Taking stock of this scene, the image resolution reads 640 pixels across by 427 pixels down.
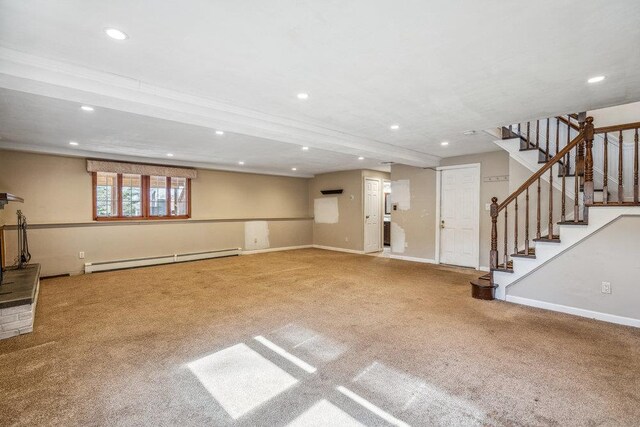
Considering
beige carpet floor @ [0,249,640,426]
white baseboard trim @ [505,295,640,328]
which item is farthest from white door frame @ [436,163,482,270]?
white baseboard trim @ [505,295,640,328]

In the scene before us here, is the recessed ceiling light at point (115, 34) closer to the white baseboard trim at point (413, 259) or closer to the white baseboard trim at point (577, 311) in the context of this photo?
the white baseboard trim at point (577, 311)

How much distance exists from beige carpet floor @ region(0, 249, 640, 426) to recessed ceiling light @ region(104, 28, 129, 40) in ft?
8.06

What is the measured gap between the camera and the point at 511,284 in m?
4.15

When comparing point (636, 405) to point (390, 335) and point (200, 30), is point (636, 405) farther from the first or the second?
point (200, 30)

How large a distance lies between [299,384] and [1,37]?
318 centimetres

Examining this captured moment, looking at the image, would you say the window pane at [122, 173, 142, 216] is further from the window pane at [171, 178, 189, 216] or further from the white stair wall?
the white stair wall

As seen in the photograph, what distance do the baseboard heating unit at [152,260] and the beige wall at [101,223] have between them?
0.13 m

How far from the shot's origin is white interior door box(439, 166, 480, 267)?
627 cm

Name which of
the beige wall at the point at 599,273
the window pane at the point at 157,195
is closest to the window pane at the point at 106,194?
the window pane at the point at 157,195

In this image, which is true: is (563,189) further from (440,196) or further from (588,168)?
(440,196)

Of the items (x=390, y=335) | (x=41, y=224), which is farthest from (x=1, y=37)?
(x=41, y=224)

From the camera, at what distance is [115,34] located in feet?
6.66

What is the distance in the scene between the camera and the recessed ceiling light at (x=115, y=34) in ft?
6.51

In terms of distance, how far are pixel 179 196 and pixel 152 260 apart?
159 cm
